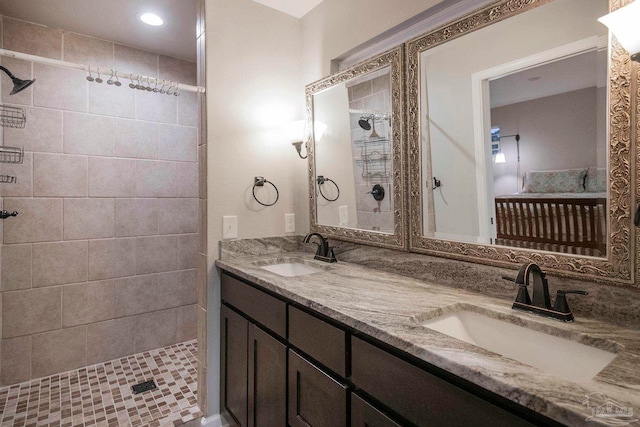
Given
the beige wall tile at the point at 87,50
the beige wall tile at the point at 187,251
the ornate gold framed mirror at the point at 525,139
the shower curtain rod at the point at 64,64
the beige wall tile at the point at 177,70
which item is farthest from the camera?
the beige wall tile at the point at 187,251

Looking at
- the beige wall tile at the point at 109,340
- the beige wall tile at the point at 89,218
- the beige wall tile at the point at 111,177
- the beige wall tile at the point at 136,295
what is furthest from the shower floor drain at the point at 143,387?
the beige wall tile at the point at 111,177

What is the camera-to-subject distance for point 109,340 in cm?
260

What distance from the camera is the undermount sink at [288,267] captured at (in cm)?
190

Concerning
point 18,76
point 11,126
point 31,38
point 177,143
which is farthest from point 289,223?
point 31,38

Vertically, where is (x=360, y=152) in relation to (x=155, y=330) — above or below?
above

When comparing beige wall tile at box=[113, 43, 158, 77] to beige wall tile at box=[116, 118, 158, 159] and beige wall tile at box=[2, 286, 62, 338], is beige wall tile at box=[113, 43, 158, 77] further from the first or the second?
beige wall tile at box=[2, 286, 62, 338]

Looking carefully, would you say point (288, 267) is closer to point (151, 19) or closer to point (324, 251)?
point (324, 251)

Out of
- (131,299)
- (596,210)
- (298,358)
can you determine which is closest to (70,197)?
(131,299)

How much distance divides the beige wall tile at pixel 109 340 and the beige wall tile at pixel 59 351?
43 millimetres

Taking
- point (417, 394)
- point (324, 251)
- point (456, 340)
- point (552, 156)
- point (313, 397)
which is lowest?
point (313, 397)

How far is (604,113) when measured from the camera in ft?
3.21

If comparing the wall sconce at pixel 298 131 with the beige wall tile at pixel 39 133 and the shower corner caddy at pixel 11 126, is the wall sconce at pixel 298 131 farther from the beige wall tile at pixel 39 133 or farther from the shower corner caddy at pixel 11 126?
the shower corner caddy at pixel 11 126

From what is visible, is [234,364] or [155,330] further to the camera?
[155,330]

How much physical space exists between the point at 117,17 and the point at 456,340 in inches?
105
